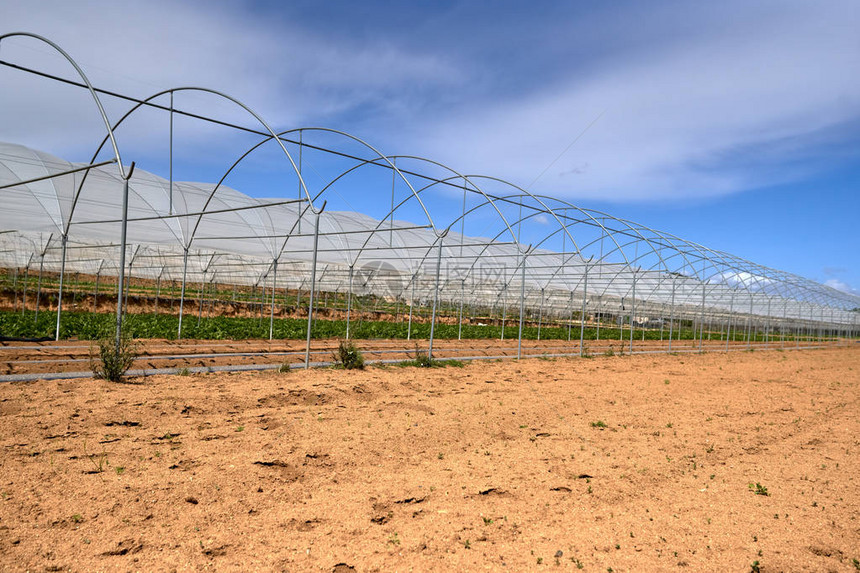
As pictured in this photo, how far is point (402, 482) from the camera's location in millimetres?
4832

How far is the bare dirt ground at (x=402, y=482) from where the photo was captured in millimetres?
3566

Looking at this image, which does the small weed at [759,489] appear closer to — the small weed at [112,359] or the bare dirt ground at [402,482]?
the bare dirt ground at [402,482]

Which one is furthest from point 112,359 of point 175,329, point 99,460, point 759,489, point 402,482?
point 175,329

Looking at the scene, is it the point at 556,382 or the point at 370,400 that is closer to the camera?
the point at 370,400

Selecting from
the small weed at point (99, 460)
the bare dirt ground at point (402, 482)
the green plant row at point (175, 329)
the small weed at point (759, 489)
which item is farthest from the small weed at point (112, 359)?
the small weed at point (759, 489)

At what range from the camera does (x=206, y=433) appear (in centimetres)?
597

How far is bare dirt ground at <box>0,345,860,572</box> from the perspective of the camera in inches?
140

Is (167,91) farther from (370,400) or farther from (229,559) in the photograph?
(229,559)

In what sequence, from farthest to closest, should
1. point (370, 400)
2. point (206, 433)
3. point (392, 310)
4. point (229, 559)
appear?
point (392, 310) < point (370, 400) < point (206, 433) < point (229, 559)

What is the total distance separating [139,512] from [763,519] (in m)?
4.73

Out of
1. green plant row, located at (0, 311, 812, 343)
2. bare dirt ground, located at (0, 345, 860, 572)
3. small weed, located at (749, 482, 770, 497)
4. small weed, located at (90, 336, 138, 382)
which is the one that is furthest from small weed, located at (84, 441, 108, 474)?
small weed, located at (749, 482, 770, 497)

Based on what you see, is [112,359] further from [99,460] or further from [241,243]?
[241,243]

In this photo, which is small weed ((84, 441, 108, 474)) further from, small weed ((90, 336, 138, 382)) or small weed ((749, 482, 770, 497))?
small weed ((749, 482, 770, 497))

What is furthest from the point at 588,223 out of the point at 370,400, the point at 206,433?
the point at 206,433
